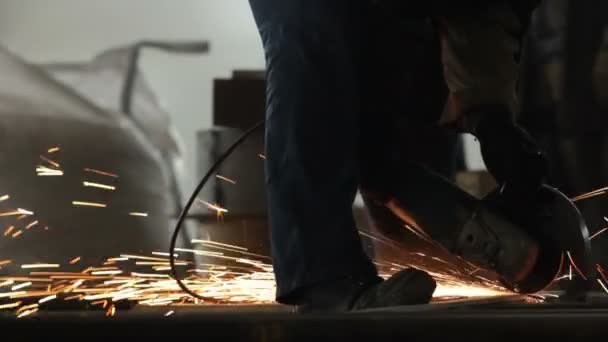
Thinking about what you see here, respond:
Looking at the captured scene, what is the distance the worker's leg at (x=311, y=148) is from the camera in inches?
43.5

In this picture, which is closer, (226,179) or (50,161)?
(226,179)

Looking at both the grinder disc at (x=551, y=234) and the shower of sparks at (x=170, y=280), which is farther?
the shower of sparks at (x=170, y=280)

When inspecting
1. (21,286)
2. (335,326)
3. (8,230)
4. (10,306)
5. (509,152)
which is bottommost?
(21,286)

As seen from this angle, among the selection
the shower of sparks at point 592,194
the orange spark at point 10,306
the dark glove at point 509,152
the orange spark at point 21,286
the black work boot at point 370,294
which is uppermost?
the dark glove at point 509,152

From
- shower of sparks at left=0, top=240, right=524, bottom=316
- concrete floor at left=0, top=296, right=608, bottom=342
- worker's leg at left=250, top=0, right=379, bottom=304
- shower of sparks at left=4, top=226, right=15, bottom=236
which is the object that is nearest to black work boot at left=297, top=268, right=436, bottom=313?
worker's leg at left=250, top=0, right=379, bottom=304

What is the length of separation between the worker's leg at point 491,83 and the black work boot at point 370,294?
0.20m

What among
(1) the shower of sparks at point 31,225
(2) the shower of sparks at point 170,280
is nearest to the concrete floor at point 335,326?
(2) the shower of sparks at point 170,280

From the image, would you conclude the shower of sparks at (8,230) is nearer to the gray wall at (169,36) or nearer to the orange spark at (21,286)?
the orange spark at (21,286)

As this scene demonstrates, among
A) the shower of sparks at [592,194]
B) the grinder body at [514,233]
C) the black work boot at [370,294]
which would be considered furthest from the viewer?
the shower of sparks at [592,194]

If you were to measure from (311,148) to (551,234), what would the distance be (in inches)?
14.6

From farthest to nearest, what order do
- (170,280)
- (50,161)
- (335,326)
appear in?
(50,161)
(170,280)
(335,326)

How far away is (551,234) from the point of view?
1202 millimetres

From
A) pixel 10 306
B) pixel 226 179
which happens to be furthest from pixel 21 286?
pixel 10 306

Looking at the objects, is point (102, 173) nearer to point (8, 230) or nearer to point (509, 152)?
point (8, 230)
